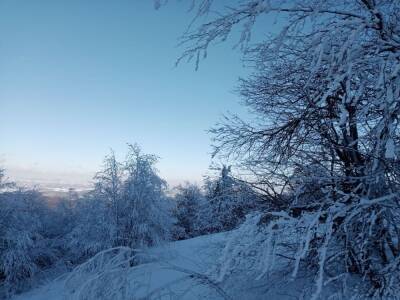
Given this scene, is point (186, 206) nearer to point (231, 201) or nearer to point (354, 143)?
point (231, 201)

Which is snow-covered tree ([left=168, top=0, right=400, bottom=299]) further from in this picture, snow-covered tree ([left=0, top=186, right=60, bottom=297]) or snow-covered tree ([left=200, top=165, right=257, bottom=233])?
snow-covered tree ([left=0, top=186, right=60, bottom=297])

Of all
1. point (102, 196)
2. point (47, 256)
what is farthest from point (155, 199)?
point (47, 256)

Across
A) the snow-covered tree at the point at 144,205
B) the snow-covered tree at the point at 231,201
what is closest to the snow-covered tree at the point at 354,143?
the snow-covered tree at the point at 231,201

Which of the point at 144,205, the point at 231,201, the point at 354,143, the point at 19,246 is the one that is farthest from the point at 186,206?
the point at 354,143

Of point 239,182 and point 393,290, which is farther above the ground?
point 239,182

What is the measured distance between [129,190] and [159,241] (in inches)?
147

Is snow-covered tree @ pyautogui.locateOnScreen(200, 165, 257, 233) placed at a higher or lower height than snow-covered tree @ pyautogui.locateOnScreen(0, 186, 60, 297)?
higher

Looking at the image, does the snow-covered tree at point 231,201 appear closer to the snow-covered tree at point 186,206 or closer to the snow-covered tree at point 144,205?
the snow-covered tree at point 144,205

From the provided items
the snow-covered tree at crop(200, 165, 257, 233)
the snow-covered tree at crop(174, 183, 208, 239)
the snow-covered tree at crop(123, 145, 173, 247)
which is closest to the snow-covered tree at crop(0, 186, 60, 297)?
the snow-covered tree at crop(123, 145, 173, 247)

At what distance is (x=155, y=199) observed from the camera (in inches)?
838

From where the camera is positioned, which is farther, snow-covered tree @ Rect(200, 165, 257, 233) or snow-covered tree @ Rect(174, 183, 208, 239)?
snow-covered tree @ Rect(174, 183, 208, 239)

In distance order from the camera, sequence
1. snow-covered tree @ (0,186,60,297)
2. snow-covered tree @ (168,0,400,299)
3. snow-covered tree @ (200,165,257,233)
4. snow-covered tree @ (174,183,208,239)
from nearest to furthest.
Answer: snow-covered tree @ (168,0,400,299) → snow-covered tree @ (200,165,257,233) → snow-covered tree @ (0,186,60,297) → snow-covered tree @ (174,183,208,239)

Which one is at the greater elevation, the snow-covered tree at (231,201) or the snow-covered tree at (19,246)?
the snow-covered tree at (231,201)

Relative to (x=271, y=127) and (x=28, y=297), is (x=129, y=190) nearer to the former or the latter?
(x=28, y=297)
